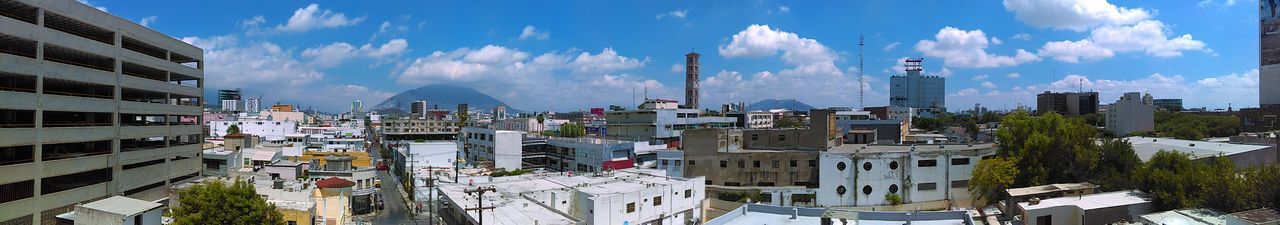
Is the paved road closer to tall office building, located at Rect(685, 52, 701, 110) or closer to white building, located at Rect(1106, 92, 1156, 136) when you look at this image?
tall office building, located at Rect(685, 52, 701, 110)

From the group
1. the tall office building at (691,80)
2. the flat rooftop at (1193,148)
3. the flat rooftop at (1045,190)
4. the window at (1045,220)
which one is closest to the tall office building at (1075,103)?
the tall office building at (691,80)

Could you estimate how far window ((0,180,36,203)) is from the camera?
22562 millimetres

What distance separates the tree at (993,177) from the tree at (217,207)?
113 ft

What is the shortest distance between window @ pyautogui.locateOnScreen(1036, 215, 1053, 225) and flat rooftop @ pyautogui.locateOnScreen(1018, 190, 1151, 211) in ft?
1.33

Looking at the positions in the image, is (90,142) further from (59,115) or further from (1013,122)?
(1013,122)

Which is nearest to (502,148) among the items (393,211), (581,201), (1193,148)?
(393,211)

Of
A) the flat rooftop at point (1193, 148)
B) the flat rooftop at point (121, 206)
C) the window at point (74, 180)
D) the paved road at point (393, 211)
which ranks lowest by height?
the paved road at point (393, 211)

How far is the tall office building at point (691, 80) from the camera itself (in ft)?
334

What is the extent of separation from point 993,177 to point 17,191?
42.2 metres

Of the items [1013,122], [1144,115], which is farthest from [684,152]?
[1144,115]

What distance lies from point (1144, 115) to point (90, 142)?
98.0 meters

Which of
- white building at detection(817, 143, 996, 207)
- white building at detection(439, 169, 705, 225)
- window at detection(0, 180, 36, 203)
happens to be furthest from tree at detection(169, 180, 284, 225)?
white building at detection(817, 143, 996, 207)

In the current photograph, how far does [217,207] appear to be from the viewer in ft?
73.4

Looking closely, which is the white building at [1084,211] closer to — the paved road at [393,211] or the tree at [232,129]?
the paved road at [393,211]
